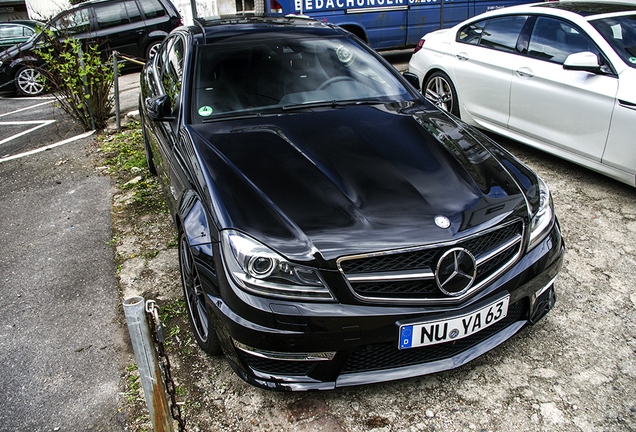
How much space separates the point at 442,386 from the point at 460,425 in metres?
0.23

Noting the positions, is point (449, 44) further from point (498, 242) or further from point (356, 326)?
point (356, 326)

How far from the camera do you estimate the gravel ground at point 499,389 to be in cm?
215

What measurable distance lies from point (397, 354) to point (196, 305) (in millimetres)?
1079

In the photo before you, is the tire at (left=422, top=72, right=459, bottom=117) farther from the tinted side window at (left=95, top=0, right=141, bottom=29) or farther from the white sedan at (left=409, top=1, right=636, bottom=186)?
the tinted side window at (left=95, top=0, right=141, bottom=29)

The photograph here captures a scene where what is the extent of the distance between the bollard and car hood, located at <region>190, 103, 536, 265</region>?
58 centimetres

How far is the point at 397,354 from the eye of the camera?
2.08 meters

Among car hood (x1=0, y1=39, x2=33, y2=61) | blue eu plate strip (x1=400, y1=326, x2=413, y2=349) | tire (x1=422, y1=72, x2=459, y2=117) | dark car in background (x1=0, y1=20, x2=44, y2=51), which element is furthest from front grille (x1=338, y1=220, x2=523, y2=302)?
dark car in background (x1=0, y1=20, x2=44, y2=51)

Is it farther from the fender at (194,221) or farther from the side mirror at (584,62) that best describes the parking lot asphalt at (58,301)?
the side mirror at (584,62)

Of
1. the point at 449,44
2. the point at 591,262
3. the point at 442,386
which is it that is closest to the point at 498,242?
the point at 442,386

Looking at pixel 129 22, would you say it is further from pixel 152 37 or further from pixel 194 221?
pixel 194 221

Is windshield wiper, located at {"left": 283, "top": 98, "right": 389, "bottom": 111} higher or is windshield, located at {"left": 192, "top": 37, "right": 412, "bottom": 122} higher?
windshield, located at {"left": 192, "top": 37, "right": 412, "bottom": 122}

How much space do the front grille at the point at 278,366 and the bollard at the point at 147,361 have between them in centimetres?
40

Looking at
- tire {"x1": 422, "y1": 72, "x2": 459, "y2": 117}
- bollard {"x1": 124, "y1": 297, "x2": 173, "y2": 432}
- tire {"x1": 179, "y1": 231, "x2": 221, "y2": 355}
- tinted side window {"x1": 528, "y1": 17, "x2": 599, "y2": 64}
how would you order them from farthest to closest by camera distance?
tire {"x1": 422, "y1": 72, "x2": 459, "y2": 117}
tinted side window {"x1": 528, "y1": 17, "x2": 599, "y2": 64}
tire {"x1": 179, "y1": 231, "x2": 221, "y2": 355}
bollard {"x1": 124, "y1": 297, "x2": 173, "y2": 432}

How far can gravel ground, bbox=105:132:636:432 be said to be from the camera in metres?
2.15
